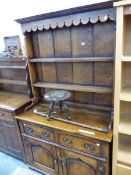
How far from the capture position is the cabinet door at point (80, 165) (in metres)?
1.46

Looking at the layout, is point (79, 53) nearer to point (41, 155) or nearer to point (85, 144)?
point (85, 144)

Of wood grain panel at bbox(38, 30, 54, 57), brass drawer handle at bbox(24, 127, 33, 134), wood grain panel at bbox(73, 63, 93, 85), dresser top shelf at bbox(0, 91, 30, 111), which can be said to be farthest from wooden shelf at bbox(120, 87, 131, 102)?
dresser top shelf at bbox(0, 91, 30, 111)

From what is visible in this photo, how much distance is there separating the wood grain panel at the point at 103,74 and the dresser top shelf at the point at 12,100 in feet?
3.18

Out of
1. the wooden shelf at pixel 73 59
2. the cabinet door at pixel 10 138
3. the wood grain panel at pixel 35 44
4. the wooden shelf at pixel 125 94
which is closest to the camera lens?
the wooden shelf at pixel 125 94

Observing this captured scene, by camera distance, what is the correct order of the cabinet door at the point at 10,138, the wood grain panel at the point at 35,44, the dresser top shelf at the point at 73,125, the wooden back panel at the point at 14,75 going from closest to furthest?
the dresser top shelf at the point at 73,125
the wood grain panel at the point at 35,44
the cabinet door at the point at 10,138
the wooden back panel at the point at 14,75

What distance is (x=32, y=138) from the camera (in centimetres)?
181

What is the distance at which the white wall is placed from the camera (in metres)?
1.73

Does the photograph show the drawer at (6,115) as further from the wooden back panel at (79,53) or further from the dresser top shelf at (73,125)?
the wooden back panel at (79,53)

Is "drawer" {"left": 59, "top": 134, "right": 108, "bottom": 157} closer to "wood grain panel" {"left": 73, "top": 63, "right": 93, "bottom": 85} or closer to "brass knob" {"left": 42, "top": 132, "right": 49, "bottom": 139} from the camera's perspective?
"brass knob" {"left": 42, "top": 132, "right": 49, "bottom": 139}

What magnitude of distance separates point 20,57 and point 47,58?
49cm

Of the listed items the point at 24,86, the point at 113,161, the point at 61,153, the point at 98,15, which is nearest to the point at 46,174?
the point at 61,153

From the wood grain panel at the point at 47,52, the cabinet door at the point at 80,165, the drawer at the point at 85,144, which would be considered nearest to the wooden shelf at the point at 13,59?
the wood grain panel at the point at 47,52

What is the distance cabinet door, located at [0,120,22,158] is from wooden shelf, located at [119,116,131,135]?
129cm

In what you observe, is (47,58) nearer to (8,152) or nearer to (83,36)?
(83,36)
